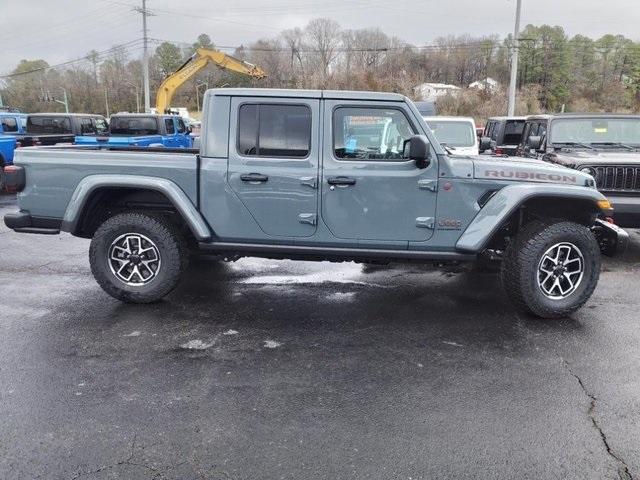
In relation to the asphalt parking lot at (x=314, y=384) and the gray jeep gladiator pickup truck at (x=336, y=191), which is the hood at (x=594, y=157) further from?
the gray jeep gladiator pickup truck at (x=336, y=191)

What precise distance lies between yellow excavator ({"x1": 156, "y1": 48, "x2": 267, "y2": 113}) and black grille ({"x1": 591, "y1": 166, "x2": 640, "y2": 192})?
16.4m

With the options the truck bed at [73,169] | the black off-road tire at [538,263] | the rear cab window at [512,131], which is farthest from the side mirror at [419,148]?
the rear cab window at [512,131]

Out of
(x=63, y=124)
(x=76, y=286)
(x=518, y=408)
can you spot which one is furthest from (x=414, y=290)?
(x=63, y=124)

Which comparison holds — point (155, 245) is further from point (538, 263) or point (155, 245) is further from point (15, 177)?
point (538, 263)

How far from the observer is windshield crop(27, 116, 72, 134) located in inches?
595

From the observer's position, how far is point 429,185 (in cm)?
467

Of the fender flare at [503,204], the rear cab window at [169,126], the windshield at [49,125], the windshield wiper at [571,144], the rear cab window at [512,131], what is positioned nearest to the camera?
the fender flare at [503,204]

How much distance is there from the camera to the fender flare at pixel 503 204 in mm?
4574

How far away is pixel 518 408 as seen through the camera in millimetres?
3355

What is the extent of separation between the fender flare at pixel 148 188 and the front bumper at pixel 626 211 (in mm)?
5148

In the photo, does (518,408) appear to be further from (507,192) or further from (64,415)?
(64,415)

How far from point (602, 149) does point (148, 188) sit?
6.45 meters

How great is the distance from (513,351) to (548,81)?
66667 mm

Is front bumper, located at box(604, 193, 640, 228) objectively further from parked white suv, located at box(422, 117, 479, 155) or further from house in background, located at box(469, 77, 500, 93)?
house in background, located at box(469, 77, 500, 93)
